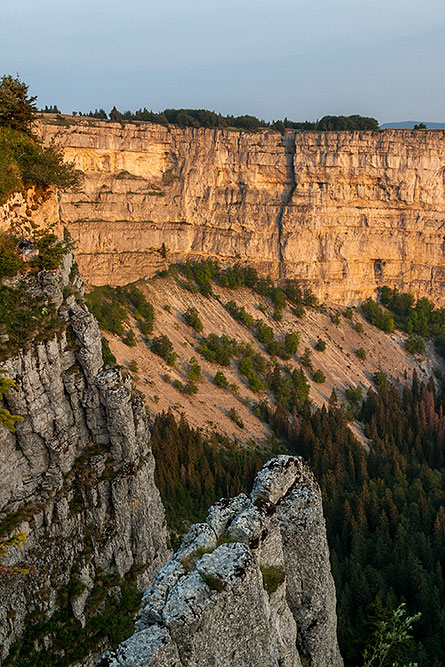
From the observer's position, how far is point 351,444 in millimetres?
56156

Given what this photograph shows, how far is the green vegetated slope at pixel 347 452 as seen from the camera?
1291 inches

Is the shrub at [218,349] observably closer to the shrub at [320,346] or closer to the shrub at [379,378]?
the shrub at [320,346]

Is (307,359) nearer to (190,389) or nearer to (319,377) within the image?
(319,377)

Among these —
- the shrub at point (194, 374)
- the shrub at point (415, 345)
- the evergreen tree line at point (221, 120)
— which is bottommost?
the shrub at point (415, 345)

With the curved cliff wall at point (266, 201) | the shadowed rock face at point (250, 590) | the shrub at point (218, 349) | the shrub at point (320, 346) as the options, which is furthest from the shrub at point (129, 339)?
the shadowed rock face at point (250, 590)

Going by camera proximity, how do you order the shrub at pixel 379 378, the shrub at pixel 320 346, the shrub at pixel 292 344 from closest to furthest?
1. the shrub at pixel 292 344
2. the shrub at pixel 379 378
3. the shrub at pixel 320 346

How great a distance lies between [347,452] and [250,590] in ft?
148

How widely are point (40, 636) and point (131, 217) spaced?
5994cm

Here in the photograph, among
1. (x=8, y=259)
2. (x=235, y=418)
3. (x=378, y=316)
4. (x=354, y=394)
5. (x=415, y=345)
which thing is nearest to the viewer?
(x=8, y=259)

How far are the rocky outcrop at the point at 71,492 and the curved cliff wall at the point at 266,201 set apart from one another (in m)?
47.8

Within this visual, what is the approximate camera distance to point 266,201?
79062mm

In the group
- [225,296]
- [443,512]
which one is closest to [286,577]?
[443,512]

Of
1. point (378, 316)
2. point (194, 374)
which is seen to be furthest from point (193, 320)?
point (378, 316)

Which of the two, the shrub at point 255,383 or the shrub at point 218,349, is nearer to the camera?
the shrub at point 255,383
